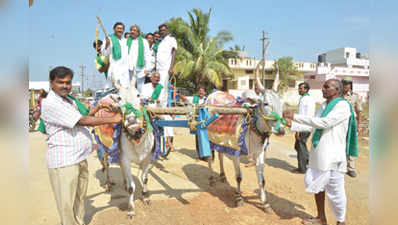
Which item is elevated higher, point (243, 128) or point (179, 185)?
point (243, 128)

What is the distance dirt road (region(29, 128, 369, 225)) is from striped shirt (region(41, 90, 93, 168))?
3.18 ft

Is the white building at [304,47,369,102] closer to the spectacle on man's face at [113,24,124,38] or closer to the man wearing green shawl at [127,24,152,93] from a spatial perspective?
the man wearing green shawl at [127,24,152,93]

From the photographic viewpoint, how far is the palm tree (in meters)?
21.2

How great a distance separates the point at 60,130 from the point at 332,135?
→ 157 inches

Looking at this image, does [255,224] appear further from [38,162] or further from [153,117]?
[38,162]

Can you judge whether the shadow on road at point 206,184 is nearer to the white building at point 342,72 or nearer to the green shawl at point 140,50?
the green shawl at point 140,50

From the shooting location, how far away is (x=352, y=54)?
37.5m

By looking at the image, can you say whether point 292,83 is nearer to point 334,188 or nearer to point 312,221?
point 312,221

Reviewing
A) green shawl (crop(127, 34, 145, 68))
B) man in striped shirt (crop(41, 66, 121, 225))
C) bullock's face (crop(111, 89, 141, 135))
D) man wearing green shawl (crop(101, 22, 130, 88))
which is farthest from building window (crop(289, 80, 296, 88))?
man in striped shirt (crop(41, 66, 121, 225))

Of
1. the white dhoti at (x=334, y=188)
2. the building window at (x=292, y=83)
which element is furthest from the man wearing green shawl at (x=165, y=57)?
the building window at (x=292, y=83)

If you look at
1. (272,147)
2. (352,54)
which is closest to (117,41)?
(272,147)

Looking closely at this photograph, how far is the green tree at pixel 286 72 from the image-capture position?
28.4m

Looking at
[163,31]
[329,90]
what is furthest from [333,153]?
[163,31]
